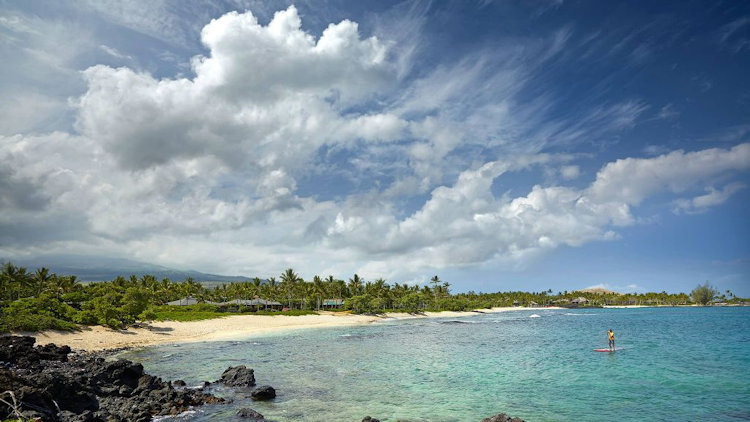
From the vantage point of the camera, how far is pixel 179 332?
69125mm

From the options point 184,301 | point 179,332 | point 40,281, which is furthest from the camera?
point 184,301

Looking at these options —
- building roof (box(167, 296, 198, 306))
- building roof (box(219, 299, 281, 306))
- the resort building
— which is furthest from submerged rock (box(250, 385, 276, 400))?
the resort building

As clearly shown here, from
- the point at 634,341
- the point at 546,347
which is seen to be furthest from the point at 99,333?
the point at 634,341

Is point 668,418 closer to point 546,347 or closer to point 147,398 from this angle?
point 147,398

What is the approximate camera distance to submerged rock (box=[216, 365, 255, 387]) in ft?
96.6

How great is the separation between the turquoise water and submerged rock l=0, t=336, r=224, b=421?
232 cm

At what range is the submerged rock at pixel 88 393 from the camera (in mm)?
17453

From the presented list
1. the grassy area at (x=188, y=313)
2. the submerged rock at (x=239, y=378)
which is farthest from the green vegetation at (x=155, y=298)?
the submerged rock at (x=239, y=378)

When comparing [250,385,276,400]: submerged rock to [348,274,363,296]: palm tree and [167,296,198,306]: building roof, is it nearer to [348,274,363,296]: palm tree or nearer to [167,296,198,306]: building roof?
[167,296,198,306]: building roof

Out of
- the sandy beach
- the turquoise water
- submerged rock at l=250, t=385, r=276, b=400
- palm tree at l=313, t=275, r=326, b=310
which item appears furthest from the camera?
palm tree at l=313, t=275, r=326, b=310

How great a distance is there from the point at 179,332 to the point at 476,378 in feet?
179

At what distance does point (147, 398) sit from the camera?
2362 centimetres

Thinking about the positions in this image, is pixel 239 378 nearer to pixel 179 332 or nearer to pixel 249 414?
pixel 249 414

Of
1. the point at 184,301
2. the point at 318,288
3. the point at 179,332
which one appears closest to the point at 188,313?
the point at 179,332
